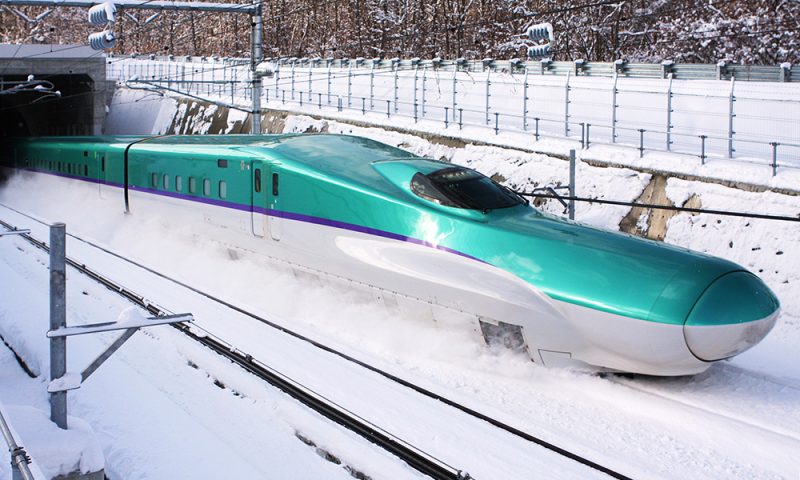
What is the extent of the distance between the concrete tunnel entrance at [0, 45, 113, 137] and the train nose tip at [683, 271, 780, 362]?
2632 cm

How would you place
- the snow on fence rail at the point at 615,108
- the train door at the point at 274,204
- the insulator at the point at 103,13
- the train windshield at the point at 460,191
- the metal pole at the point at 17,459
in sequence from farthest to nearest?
the insulator at the point at 103,13 < the snow on fence rail at the point at 615,108 < the train door at the point at 274,204 < the train windshield at the point at 460,191 < the metal pole at the point at 17,459

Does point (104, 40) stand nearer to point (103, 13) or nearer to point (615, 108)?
point (103, 13)

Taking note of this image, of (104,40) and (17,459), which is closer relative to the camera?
(17,459)

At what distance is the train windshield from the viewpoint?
10.4 meters

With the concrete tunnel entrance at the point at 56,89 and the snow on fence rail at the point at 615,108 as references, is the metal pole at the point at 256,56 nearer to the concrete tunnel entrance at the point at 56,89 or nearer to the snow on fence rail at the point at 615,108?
the snow on fence rail at the point at 615,108

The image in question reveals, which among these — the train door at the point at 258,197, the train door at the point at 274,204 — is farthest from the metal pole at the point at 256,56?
the train door at the point at 274,204

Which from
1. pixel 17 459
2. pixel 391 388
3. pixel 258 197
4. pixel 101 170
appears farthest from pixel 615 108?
pixel 17 459

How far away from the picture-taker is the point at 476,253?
949 cm

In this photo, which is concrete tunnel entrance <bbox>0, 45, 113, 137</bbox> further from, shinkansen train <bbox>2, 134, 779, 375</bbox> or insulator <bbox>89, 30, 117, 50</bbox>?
shinkansen train <bbox>2, 134, 779, 375</bbox>

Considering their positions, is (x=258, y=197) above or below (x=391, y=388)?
above

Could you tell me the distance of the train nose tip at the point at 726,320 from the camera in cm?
793

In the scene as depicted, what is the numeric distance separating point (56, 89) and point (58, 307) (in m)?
38.2

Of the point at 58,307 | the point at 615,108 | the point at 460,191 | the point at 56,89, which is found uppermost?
the point at 56,89

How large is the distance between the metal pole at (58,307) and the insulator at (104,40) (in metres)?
21.4
